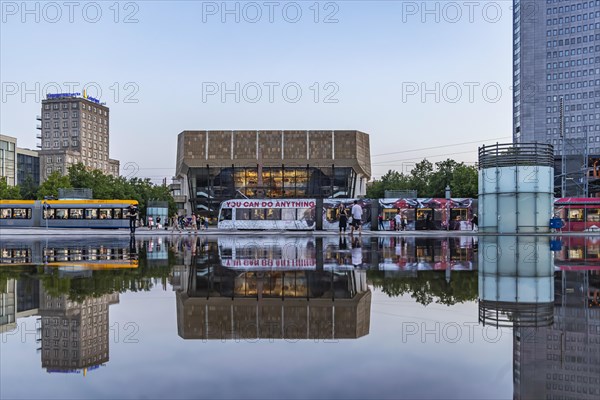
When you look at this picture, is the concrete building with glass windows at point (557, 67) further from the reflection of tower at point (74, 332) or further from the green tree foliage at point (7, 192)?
the reflection of tower at point (74, 332)

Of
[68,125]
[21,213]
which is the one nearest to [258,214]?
[21,213]

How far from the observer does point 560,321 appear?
5.65m

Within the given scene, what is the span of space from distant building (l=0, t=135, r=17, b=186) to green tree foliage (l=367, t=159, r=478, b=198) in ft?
330

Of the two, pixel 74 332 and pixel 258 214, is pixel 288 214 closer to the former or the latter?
pixel 258 214

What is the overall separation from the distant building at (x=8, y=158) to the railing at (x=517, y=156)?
131 meters

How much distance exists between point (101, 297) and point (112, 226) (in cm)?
4494

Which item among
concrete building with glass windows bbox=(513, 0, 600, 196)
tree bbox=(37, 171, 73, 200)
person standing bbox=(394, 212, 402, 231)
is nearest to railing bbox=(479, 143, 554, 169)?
person standing bbox=(394, 212, 402, 231)

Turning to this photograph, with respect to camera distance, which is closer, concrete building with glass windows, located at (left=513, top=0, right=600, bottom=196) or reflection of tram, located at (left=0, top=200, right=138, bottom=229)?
reflection of tram, located at (left=0, top=200, right=138, bottom=229)

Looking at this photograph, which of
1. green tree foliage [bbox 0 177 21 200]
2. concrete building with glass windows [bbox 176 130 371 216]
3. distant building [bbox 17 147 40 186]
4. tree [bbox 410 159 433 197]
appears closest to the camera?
tree [bbox 410 159 433 197]

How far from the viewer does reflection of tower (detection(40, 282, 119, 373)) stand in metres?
4.23

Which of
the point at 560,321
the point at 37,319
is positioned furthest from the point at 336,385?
the point at 37,319

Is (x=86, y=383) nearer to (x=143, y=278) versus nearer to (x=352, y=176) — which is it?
(x=143, y=278)

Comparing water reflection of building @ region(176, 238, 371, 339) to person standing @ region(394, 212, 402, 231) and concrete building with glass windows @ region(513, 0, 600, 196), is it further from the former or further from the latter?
concrete building with glass windows @ region(513, 0, 600, 196)

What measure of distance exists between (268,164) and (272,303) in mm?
78936
